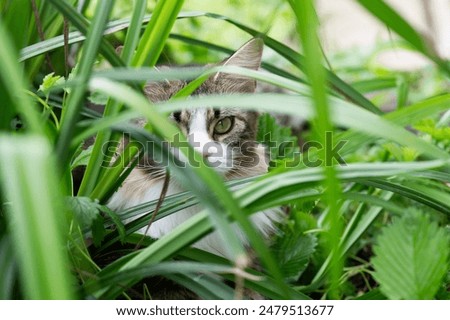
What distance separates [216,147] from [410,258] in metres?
0.72

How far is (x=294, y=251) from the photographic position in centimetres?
148

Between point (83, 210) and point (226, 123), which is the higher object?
point (226, 123)

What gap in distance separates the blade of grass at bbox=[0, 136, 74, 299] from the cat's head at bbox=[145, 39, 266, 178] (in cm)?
75

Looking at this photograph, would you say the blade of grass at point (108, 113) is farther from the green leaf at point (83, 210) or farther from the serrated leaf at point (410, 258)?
the serrated leaf at point (410, 258)

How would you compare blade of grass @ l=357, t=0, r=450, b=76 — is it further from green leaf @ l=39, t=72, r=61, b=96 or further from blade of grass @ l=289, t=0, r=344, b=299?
green leaf @ l=39, t=72, r=61, b=96

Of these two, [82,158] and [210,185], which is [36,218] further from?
[82,158]

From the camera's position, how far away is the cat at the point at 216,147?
1509mm

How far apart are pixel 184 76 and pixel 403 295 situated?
0.43 metres

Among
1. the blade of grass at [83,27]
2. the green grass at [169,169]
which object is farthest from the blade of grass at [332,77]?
the blade of grass at [83,27]

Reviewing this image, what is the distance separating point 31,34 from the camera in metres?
1.33

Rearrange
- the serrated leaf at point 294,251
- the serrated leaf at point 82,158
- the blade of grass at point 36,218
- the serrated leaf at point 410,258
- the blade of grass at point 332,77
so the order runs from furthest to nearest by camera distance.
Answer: the serrated leaf at point 294,251 < the blade of grass at point 332,77 < the serrated leaf at point 82,158 < the serrated leaf at point 410,258 < the blade of grass at point 36,218

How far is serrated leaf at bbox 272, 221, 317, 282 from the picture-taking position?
1430mm

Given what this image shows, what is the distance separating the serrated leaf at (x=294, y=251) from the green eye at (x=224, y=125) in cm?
30

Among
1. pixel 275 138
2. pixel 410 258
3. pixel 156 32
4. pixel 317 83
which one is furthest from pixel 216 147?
pixel 317 83
